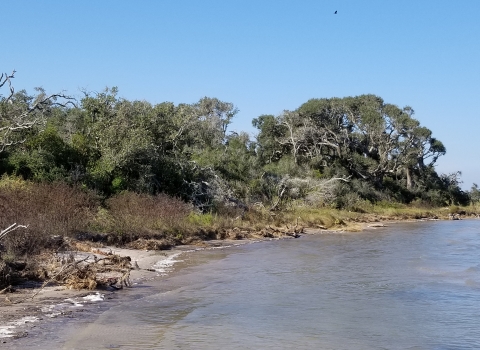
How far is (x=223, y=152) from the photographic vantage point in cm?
3688

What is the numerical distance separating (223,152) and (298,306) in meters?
24.2

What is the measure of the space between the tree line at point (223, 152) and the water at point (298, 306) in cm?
592

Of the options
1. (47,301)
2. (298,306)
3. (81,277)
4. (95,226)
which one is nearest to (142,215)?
(95,226)

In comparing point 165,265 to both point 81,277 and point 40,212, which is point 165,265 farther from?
point 81,277

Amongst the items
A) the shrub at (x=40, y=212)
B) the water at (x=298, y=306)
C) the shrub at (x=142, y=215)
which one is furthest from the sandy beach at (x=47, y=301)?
the shrub at (x=142, y=215)

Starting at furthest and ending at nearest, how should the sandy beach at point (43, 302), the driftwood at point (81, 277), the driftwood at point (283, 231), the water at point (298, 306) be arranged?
the driftwood at point (283, 231) → the driftwood at point (81, 277) → the water at point (298, 306) → the sandy beach at point (43, 302)

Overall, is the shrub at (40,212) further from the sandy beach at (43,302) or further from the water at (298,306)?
the water at (298,306)

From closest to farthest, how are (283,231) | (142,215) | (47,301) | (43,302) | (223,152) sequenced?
(43,302), (47,301), (142,215), (283,231), (223,152)

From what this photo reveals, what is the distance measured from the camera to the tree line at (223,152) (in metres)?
25.8

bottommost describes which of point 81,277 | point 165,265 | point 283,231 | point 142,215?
point 165,265

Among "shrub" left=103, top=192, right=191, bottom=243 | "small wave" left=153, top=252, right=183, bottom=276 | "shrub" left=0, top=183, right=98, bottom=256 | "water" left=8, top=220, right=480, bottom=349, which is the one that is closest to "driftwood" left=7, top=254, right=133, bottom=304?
"water" left=8, top=220, right=480, bottom=349

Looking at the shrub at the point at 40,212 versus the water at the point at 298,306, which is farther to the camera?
the shrub at the point at 40,212

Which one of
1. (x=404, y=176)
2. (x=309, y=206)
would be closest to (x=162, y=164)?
(x=309, y=206)

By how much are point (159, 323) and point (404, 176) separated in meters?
54.3
